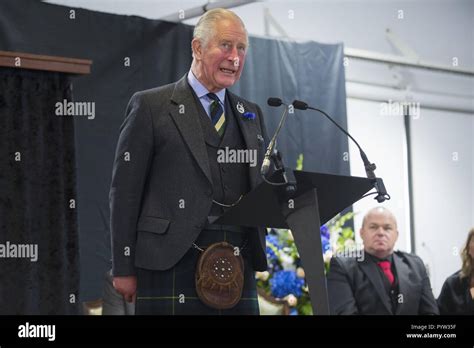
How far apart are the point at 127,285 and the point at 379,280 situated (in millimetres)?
1638

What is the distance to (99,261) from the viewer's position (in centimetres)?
442

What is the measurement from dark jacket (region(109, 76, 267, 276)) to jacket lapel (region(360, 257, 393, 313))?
1383 millimetres

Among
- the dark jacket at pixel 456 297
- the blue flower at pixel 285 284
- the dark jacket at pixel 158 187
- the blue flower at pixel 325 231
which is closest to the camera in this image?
the dark jacket at pixel 158 187

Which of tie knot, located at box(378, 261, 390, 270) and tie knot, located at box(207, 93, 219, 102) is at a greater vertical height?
tie knot, located at box(207, 93, 219, 102)

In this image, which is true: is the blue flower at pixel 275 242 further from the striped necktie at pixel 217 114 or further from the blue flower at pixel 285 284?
the striped necktie at pixel 217 114

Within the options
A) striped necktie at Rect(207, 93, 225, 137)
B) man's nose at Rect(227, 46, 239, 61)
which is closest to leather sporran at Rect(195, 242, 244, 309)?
striped necktie at Rect(207, 93, 225, 137)

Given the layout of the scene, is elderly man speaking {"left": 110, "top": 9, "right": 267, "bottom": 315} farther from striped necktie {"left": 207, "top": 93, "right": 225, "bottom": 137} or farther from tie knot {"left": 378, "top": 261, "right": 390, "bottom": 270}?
tie knot {"left": 378, "top": 261, "right": 390, "bottom": 270}

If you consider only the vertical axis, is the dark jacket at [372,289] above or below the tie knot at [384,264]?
below

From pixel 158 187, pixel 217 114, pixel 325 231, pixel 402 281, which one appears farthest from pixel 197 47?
pixel 325 231

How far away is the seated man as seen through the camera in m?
3.80

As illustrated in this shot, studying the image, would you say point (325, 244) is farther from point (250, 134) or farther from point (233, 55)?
point (233, 55)

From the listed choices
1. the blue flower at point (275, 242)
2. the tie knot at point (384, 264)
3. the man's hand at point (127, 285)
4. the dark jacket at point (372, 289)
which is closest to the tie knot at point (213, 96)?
the man's hand at point (127, 285)

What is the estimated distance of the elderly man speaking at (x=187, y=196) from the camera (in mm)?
2494
